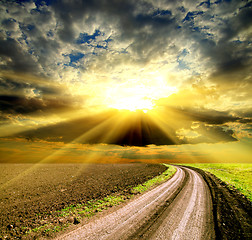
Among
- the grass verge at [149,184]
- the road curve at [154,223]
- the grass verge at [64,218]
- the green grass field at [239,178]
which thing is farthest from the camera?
the grass verge at [149,184]

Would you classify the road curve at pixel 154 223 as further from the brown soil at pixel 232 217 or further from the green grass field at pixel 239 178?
the green grass field at pixel 239 178

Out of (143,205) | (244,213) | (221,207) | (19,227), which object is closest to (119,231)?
(143,205)

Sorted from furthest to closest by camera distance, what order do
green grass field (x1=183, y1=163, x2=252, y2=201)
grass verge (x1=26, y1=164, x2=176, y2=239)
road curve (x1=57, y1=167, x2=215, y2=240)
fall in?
1. green grass field (x1=183, y1=163, x2=252, y2=201)
2. grass verge (x1=26, y1=164, x2=176, y2=239)
3. road curve (x1=57, y1=167, x2=215, y2=240)

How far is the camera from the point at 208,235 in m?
6.10

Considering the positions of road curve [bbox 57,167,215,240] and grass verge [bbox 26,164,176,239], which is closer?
road curve [bbox 57,167,215,240]

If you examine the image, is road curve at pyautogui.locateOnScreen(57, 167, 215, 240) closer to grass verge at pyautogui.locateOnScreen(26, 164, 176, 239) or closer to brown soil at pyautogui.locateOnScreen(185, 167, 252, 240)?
brown soil at pyautogui.locateOnScreen(185, 167, 252, 240)

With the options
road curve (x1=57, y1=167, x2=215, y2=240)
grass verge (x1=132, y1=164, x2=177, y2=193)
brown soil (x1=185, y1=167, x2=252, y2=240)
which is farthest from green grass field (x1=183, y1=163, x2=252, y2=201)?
grass verge (x1=132, y1=164, x2=177, y2=193)

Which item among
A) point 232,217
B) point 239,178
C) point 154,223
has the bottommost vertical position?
point 239,178

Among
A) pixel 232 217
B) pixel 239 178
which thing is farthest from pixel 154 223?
pixel 239 178

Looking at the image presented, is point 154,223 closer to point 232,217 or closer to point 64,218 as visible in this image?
point 232,217

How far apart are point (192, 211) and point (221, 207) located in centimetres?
269

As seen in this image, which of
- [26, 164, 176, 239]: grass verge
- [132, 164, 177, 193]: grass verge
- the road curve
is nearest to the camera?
the road curve

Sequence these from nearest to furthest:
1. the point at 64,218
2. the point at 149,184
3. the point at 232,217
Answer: the point at 232,217, the point at 64,218, the point at 149,184

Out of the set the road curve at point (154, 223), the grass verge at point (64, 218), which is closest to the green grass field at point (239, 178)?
the road curve at point (154, 223)
